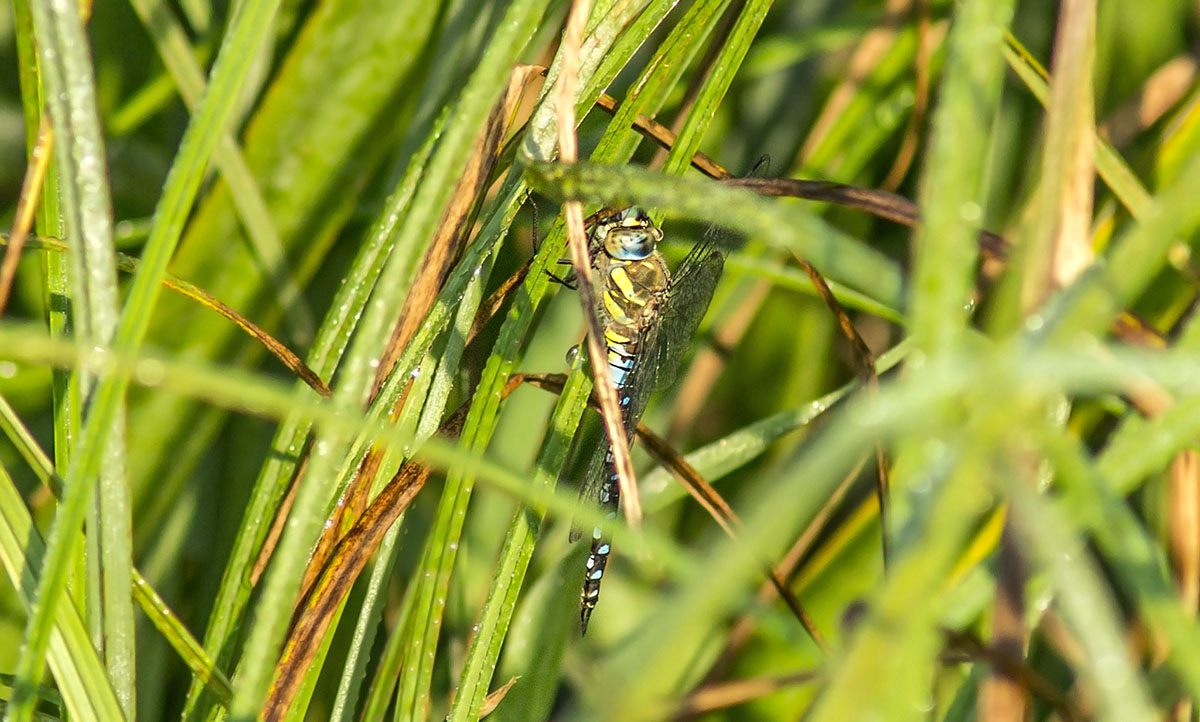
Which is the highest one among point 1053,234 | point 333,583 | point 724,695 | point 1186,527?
point 333,583

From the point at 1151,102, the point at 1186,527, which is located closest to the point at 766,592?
the point at 1186,527

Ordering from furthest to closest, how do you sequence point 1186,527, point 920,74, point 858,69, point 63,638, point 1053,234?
point 858,69
point 920,74
point 1186,527
point 63,638
point 1053,234

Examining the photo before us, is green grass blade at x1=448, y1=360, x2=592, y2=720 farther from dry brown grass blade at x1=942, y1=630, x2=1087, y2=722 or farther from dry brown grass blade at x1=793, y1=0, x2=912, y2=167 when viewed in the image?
dry brown grass blade at x1=793, y1=0, x2=912, y2=167

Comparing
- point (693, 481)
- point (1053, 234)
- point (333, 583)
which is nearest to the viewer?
point (1053, 234)

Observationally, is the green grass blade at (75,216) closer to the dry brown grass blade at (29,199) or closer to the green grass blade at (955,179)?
the dry brown grass blade at (29,199)

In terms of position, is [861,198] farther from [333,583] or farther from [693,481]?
[333,583]

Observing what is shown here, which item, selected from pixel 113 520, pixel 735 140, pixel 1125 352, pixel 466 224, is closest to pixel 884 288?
pixel 1125 352

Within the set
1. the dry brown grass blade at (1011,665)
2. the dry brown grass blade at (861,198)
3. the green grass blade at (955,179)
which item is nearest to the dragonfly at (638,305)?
the dry brown grass blade at (861,198)

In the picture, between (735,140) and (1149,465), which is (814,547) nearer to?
(735,140)
